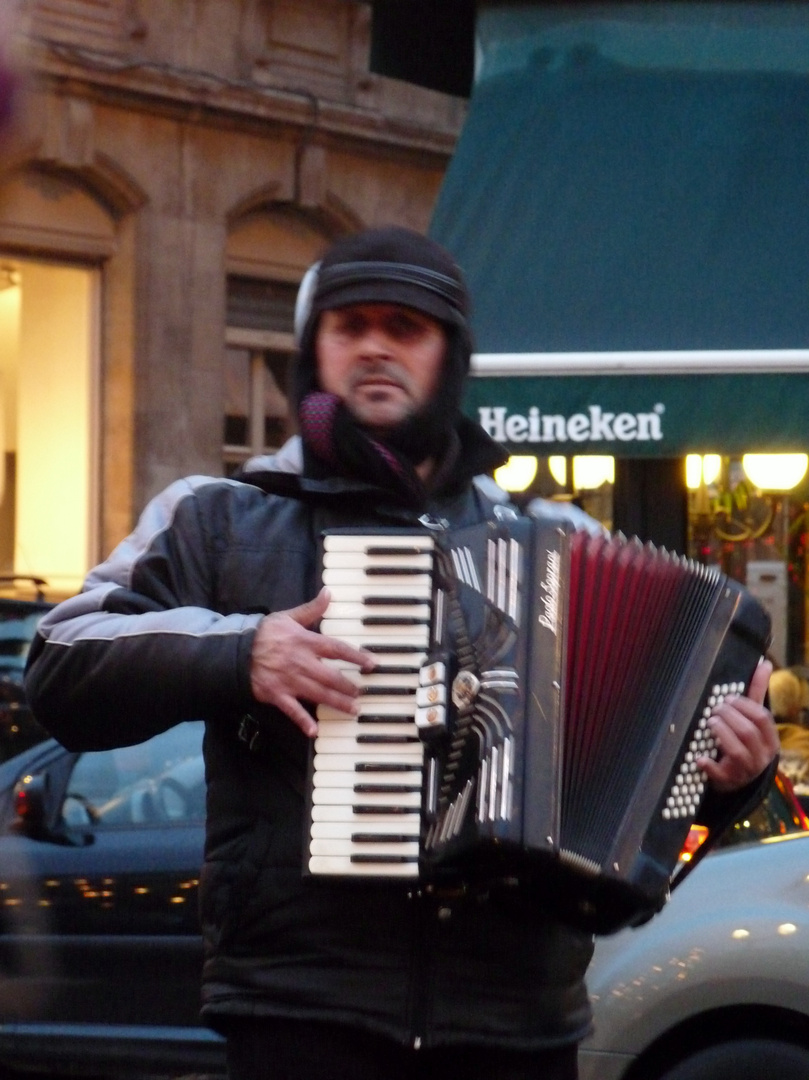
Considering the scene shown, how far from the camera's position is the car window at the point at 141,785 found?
618cm

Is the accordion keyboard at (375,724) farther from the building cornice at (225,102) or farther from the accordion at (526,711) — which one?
the building cornice at (225,102)

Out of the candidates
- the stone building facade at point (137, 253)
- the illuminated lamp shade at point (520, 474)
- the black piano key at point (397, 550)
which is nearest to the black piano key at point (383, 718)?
the black piano key at point (397, 550)

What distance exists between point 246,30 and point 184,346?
2.54m

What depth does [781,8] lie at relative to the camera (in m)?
9.00

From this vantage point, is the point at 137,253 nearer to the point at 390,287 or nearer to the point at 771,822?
the point at 771,822

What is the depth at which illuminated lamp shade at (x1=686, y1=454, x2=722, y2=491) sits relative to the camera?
9594 mm

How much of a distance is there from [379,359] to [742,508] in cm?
738

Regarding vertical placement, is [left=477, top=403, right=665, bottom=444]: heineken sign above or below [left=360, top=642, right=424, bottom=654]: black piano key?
above

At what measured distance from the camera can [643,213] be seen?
8.27m

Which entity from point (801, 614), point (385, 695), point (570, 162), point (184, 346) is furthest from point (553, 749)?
point (184, 346)

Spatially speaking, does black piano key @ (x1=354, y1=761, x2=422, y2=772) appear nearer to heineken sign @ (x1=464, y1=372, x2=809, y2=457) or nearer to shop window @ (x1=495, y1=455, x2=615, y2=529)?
heineken sign @ (x1=464, y1=372, x2=809, y2=457)

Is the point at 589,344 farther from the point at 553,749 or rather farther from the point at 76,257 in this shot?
the point at 76,257

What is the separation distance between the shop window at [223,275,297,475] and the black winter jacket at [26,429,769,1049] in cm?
1237

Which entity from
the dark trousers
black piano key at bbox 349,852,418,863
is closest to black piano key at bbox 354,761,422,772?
black piano key at bbox 349,852,418,863
